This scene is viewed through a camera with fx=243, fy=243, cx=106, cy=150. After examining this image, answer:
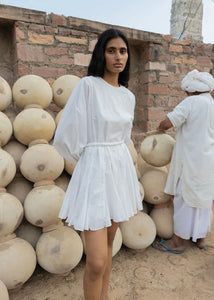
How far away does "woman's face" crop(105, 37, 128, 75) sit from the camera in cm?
140

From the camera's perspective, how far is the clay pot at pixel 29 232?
2116 millimetres

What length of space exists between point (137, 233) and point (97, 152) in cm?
135

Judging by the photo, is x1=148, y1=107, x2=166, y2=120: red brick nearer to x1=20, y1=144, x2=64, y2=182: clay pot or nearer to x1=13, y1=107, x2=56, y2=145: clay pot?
x1=13, y1=107, x2=56, y2=145: clay pot

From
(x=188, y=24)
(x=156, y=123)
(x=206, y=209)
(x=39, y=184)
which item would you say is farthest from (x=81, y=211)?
(x=188, y=24)

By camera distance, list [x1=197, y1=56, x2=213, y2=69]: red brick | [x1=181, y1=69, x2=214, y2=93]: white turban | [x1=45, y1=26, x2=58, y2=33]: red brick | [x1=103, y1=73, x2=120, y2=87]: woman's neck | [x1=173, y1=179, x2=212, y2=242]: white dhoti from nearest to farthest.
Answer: [x1=103, y1=73, x2=120, y2=87]: woman's neck < [x1=181, y1=69, x2=214, y2=93]: white turban < [x1=173, y1=179, x2=212, y2=242]: white dhoti < [x1=45, y1=26, x2=58, y2=33]: red brick < [x1=197, y1=56, x2=213, y2=69]: red brick

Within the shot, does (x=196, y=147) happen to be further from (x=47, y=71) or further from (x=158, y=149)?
(x=47, y=71)

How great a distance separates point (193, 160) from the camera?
240cm

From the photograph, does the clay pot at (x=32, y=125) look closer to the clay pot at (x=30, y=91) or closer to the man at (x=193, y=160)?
the clay pot at (x=30, y=91)

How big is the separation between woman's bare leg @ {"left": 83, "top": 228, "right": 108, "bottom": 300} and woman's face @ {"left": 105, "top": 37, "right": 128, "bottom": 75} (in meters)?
0.94

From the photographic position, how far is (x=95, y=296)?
55.2 inches

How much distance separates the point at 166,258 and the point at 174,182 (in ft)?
2.55

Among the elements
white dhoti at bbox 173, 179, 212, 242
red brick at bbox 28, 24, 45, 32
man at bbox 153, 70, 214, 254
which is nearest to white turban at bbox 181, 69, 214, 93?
man at bbox 153, 70, 214, 254

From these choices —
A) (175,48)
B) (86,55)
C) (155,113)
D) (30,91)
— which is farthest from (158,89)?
(30,91)

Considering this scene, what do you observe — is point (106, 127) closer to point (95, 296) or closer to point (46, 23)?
point (95, 296)
